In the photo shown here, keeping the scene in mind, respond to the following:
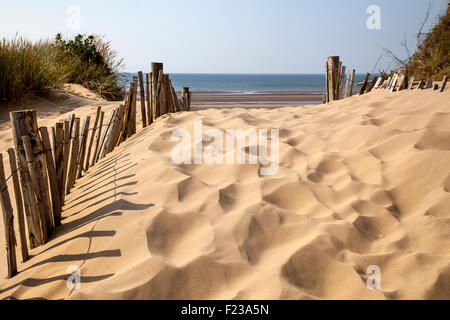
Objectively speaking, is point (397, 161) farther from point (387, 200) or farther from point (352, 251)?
point (352, 251)

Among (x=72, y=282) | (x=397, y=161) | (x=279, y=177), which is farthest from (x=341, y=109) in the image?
(x=72, y=282)

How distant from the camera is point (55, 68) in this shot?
24.4 feet

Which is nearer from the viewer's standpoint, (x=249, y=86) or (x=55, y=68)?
(x=55, y=68)

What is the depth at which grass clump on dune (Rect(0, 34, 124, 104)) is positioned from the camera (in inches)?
240

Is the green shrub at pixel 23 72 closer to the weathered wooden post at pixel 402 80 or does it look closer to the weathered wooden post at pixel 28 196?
the weathered wooden post at pixel 28 196

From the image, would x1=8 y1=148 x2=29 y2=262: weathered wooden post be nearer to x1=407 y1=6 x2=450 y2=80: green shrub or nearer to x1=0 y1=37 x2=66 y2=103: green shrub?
x1=0 y1=37 x2=66 y2=103: green shrub

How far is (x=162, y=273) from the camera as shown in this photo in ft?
4.99

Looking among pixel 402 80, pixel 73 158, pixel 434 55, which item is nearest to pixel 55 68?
pixel 73 158

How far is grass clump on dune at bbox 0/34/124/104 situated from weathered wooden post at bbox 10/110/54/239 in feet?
16.4

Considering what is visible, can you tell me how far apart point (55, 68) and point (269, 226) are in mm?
7213

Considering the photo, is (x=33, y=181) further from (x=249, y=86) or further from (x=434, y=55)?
(x=249, y=86)

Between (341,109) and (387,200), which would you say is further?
(341,109)

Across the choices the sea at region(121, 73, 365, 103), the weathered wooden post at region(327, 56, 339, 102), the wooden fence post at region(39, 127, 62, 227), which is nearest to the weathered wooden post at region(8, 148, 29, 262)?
the wooden fence post at region(39, 127, 62, 227)
